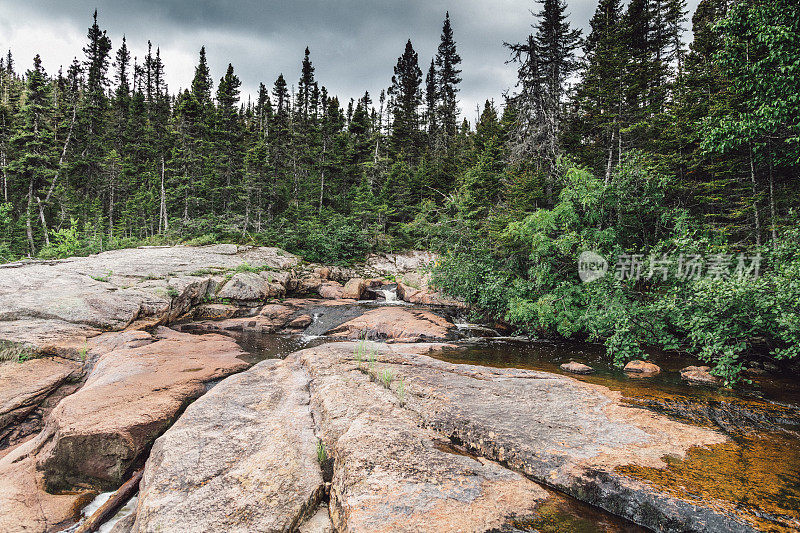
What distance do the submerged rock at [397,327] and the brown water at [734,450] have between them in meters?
4.18

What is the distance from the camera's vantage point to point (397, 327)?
39.4 ft

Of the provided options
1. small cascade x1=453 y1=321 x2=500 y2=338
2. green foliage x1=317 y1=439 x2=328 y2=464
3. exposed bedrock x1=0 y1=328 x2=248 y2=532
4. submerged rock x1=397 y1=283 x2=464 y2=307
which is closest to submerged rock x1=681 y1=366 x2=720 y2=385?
small cascade x1=453 y1=321 x2=500 y2=338

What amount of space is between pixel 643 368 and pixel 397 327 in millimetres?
7344

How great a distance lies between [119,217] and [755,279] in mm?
50145

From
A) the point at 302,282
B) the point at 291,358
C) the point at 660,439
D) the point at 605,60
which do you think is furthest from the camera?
the point at 302,282

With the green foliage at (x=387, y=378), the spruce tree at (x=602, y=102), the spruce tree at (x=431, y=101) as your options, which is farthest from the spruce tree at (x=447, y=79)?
the green foliage at (x=387, y=378)

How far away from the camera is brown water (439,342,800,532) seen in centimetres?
255

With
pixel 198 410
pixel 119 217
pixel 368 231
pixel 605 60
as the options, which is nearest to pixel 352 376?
pixel 198 410

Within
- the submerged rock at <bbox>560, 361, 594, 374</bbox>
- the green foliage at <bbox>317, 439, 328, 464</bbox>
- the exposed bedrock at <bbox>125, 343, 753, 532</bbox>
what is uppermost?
the exposed bedrock at <bbox>125, 343, 753, 532</bbox>

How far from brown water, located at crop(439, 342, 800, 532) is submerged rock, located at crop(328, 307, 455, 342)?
418 cm

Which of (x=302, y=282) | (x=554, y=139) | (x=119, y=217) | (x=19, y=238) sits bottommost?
(x=302, y=282)

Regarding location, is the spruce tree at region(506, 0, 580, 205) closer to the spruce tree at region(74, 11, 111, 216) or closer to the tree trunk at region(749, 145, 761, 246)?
the tree trunk at region(749, 145, 761, 246)

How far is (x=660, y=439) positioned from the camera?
141 inches

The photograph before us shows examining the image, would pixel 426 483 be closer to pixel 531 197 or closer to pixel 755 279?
pixel 755 279
